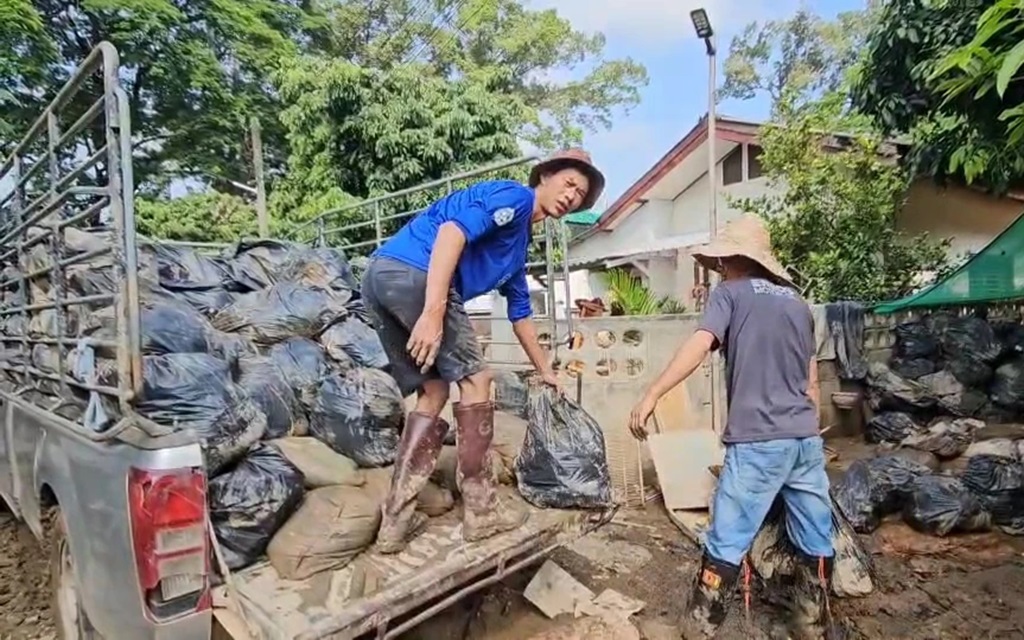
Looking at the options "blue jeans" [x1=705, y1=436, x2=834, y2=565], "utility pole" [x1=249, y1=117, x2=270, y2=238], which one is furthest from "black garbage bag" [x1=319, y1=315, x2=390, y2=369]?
"utility pole" [x1=249, y1=117, x2=270, y2=238]

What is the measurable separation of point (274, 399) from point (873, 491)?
315 centimetres

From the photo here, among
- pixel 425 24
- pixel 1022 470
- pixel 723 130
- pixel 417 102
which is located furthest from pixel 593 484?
pixel 425 24

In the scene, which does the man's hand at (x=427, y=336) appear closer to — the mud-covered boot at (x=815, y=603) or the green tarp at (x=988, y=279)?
the mud-covered boot at (x=815, y=603)

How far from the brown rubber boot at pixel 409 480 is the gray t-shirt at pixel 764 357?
103cm

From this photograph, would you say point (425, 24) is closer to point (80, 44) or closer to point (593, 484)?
point (80, 44)

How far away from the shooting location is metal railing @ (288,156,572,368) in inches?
165

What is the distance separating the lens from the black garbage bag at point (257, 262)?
419 centimetres

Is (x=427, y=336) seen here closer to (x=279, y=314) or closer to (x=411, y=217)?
(x=279, y=314)

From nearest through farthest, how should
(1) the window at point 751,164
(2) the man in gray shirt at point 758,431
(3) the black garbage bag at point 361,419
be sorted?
(2) the man in gray shirt at point 758,431
(3) the black garbage bag at point 361,419
(1) the window at point 751,164

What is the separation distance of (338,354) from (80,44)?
41.9 feet

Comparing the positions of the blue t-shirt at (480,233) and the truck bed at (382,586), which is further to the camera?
the blue t-shirt at (480,233)

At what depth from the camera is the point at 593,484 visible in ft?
8.03

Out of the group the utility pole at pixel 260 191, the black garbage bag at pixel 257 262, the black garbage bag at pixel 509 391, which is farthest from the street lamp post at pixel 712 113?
the utility pole at pixel 260 191

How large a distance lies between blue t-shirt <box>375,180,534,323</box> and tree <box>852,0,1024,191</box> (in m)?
3.11
